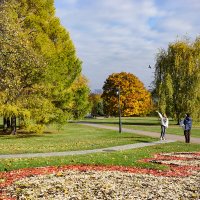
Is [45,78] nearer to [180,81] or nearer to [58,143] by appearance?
[58,143]

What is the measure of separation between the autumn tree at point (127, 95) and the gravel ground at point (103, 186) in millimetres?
75068

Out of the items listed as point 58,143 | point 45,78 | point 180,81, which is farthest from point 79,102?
point 180,81

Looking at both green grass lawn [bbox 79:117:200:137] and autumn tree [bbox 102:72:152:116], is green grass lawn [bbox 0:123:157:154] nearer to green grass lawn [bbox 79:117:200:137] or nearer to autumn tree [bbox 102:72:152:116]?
green grass lawn [bbox 79:117:200:137]

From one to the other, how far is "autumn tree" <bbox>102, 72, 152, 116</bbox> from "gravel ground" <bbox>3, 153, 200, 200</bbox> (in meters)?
75.1

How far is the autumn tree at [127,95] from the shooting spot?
87.5 metres

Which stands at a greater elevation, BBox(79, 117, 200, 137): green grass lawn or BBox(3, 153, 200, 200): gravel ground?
BBox(79, 117, 200, 137): green grass lawn

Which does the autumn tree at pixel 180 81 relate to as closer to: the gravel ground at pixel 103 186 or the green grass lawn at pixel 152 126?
the green grass lawn at pixel 152 126

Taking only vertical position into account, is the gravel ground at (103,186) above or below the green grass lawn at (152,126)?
below

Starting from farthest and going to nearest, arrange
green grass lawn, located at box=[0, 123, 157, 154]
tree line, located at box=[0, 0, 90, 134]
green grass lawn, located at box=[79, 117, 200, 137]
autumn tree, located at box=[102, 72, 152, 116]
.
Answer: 1. autumn tree, located at box=[102, 72, 152, 116]
2. green grass lawn, located at box=[79, 117, 200, 137]
3. tree line, located at box=[0, 0, 90, 134]
4. green grass lawn, located at box=[0, 123, 157, 154]

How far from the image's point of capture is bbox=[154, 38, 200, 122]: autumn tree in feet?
173

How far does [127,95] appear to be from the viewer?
3474 inches

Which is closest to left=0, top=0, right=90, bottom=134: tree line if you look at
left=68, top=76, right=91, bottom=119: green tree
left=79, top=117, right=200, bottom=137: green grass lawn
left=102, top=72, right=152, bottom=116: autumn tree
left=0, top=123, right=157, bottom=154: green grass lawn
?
left=68, top=76, right=91, bottom=119: green tree

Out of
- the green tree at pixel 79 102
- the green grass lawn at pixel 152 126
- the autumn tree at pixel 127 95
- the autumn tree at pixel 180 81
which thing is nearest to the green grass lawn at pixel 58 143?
the green tree at pixel 79 102

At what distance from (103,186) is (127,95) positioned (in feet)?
257
